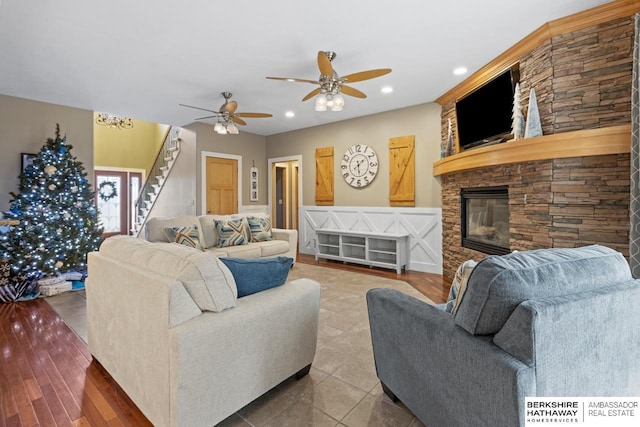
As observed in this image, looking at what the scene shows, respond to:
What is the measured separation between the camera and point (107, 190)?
8.28 meters

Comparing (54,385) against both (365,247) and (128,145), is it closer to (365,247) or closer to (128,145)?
(365,247)

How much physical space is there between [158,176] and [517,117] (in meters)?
7.41

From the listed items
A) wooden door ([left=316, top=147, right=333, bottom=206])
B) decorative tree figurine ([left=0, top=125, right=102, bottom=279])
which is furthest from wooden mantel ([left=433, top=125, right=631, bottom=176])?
decorative tree figurine ([left=0, top=125, right=102, bottom=279])

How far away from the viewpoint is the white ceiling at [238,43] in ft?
8.25

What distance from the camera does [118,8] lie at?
2.48 metres

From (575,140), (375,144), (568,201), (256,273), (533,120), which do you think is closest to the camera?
(256,273)

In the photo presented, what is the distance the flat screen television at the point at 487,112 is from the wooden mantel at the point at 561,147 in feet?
1.06

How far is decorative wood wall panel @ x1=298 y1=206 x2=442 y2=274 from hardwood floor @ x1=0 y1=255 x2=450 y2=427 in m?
4.32

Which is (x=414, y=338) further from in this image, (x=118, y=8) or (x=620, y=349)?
(x=118, y=8)

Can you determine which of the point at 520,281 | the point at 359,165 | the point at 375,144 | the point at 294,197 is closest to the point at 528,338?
the point at 520,281

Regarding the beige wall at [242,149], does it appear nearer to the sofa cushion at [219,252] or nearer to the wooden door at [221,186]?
the wooden door at [221,186]

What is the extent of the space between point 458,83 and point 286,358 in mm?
4058

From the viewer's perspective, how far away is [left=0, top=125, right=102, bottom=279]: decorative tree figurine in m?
3.90

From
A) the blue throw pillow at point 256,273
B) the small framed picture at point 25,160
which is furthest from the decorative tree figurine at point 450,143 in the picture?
the small framed picture at point 25,160
